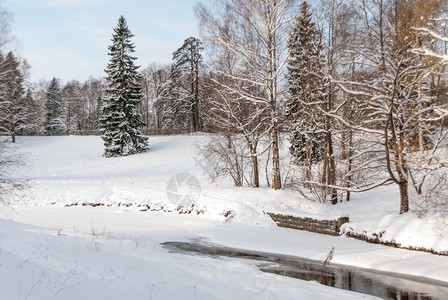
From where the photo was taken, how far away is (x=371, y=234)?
1113 cm

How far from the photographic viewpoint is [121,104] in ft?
104

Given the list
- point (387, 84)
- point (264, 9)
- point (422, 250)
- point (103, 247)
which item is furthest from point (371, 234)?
point (264, 9)

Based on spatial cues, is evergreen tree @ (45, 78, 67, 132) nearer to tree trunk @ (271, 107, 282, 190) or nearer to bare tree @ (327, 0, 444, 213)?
tree trunk @ (271, 107, 282, 190)

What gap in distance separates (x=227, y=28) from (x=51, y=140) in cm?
3467

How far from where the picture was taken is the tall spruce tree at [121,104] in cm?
3145

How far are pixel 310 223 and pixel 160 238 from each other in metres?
5.89

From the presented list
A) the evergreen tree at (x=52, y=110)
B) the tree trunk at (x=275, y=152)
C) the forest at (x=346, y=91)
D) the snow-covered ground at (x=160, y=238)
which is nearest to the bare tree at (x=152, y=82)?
the evergreen tree at (x=52, y=110)

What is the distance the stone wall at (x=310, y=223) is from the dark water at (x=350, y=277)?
286cm

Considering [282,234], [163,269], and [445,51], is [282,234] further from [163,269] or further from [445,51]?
[445,51]

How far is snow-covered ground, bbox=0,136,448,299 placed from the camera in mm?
5062

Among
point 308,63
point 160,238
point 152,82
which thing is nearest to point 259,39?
point 308,63

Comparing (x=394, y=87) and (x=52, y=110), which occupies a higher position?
(x=52, y=110)

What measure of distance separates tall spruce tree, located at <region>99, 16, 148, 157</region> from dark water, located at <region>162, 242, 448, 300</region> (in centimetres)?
2287

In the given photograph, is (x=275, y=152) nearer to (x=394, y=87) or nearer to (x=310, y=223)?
(x=310, y=223)
